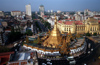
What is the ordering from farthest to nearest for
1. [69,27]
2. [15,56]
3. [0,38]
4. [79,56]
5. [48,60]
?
[69,27], [0,38], [79,56], [48,60], [15,56]

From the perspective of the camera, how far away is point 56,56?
13336 mm

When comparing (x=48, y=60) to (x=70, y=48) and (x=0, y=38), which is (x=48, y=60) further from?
(x=0, y=38)

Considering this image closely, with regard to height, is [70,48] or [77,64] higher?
[70,48]

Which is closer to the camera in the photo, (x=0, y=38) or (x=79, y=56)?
(x=79, y=56)

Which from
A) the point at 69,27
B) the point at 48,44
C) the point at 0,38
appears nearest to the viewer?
the point at 48,44

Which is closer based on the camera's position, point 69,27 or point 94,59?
point 94,59

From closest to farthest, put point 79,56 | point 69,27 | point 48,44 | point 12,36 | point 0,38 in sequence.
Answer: point 79,56 → point 48,44 → point 0,38 → point 12,36 → point 69,27

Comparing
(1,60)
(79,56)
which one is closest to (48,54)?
(79,56)

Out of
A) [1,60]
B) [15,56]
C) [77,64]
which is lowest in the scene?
[77,64]

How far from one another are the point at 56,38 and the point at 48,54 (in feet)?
9.77

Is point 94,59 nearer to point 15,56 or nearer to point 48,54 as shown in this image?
point 48,54

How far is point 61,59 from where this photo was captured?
13102 millimetres

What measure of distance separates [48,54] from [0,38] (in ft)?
43.7

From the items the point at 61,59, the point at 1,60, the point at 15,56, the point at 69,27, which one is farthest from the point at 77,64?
the point at 69,27
